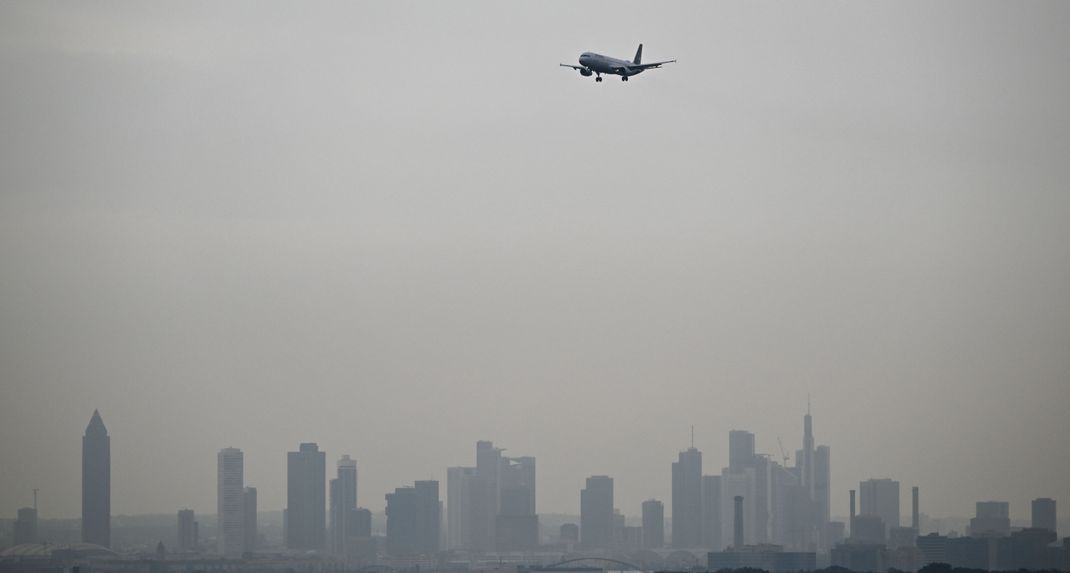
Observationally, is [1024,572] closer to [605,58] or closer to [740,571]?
[740,571]

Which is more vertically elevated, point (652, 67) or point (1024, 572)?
Result: point (652, 67)

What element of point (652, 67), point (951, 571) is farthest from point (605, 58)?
point (951, 571)

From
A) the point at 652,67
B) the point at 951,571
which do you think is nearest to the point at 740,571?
the point at 951,571

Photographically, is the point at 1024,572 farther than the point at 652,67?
Yes

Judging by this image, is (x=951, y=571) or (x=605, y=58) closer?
(x=605, y=58)

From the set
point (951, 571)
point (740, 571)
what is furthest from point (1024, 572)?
point (740, 571)

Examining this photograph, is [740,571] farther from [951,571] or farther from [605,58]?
[605,58]

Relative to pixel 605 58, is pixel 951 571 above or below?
below

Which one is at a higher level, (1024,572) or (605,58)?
(605,58)
